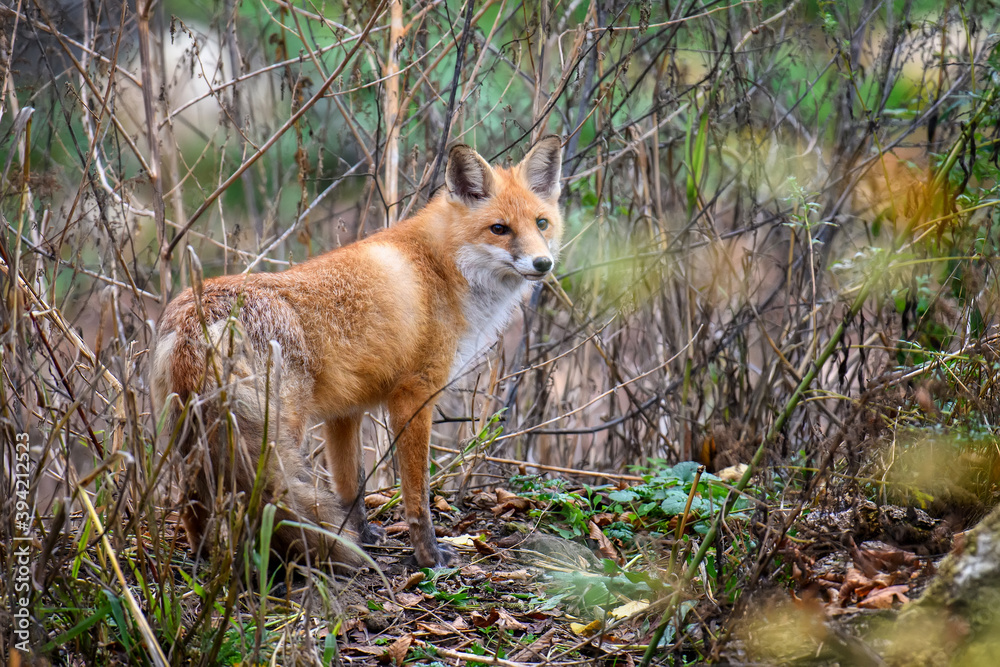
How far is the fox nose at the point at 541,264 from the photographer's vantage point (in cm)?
409

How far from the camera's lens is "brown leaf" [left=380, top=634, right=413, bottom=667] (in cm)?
282

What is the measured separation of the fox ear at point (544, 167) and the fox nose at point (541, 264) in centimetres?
74

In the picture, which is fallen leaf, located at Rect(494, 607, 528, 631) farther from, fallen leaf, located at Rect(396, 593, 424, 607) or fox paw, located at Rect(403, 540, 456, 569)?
fox paw, located at Rect(403, 540, 456, 569)

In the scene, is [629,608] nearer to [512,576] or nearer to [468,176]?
[512,576]

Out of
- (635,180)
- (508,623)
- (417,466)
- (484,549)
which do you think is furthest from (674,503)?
(635,180)

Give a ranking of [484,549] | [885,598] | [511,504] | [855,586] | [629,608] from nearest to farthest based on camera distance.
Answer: [885,598], [855,586], [629,608], [484,549], [511,504]

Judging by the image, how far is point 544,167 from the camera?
459 cm

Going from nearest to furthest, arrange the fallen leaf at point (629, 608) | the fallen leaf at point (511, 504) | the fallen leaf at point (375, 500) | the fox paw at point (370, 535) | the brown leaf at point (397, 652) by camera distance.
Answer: the brown leaf at point (397, 652), the fallen leaf at point (629, 608), the fox paw at point (370, 535), the fallen leaf at point (511, 504), the fallen leaf at point (375, 500)

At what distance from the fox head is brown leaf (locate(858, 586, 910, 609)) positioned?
7.55ft

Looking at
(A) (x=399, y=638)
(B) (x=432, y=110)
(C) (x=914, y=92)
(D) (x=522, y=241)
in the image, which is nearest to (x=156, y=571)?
(A) (x=399, y=638)

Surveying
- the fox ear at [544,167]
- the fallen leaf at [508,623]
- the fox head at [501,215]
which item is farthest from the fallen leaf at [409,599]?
the fox ear at [544,167]

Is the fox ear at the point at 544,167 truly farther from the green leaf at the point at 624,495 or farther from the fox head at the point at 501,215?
the green leaf at the point at 624,495

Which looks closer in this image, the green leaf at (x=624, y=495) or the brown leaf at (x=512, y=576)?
the brown leaf at (x=512, y=576)

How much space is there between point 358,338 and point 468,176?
1297mm
